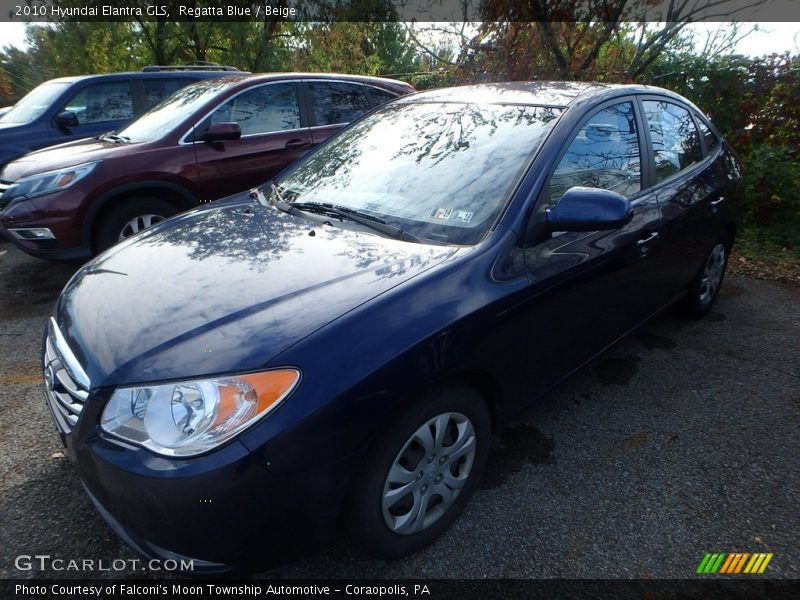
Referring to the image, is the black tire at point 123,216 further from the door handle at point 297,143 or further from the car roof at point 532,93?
the car roof at point 532,93

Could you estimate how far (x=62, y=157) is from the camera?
466 cm

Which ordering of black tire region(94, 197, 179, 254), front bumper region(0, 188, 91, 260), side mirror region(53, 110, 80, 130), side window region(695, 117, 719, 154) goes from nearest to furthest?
side window region(695, 117, 719, 154), front bumper region(0, 188, 91, 260), black tire region(94, 197, 179, 254), side mirror region(53, 110, 80, 130)

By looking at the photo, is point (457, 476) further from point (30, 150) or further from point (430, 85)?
point (430, 85)

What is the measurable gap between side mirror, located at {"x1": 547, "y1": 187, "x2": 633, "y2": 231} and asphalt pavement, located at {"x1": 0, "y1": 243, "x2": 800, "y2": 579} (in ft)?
3.71

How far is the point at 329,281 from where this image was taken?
1.92 m

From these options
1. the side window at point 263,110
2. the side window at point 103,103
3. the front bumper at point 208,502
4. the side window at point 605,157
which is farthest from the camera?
the side window at point 103,103

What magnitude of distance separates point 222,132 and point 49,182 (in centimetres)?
142

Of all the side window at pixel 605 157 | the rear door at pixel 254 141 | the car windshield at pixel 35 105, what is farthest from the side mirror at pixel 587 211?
the car windshield at pixel 35 105

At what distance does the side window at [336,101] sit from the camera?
17.9ft

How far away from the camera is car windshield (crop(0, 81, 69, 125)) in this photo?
6.26 meters

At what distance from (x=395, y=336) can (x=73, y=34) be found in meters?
15.5

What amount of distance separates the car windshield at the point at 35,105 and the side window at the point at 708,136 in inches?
263

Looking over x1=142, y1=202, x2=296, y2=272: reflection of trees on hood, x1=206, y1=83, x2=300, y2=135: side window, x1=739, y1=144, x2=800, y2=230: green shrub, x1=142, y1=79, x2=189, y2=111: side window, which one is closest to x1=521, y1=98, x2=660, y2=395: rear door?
x1=142, y1=202, x2=296, y2=272: reflection of trees on hood

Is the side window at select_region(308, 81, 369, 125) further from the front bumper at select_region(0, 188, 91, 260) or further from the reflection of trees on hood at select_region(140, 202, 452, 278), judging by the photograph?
the reflection of trees on hood at select_region(140, 202, 452, 278)
